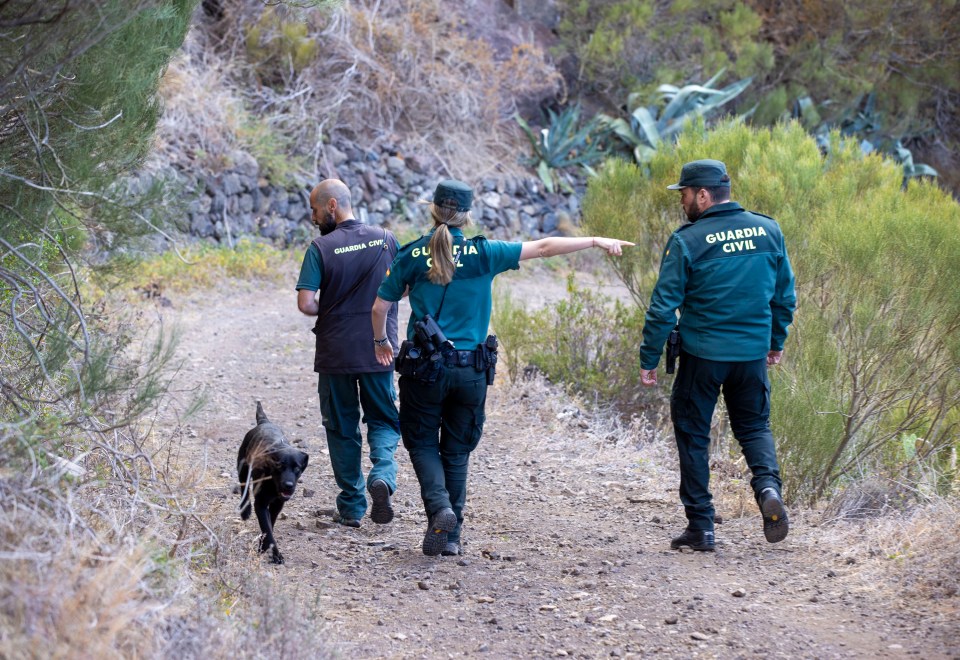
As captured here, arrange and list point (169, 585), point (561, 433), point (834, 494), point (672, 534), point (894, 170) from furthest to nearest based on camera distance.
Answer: point (894, 170) → point (561, 433) → point (834, 494) → point (672, 534) → point (169, 585)

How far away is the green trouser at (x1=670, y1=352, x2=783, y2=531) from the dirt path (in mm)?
325

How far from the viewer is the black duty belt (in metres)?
4.51

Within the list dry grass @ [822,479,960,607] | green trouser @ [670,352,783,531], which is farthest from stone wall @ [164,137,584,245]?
dry grass @ [822,479,960,607]

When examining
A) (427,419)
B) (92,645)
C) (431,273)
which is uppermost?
(431,273)

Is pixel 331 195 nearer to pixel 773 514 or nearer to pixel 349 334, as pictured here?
pixel 349 334

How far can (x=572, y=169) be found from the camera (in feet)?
59.8

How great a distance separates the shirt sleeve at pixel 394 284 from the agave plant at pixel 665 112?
1162cm

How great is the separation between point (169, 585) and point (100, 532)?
347 millimetres

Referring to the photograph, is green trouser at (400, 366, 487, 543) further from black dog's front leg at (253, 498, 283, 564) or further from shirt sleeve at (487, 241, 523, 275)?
black dog's front leg at (253, 498, 283, 564)

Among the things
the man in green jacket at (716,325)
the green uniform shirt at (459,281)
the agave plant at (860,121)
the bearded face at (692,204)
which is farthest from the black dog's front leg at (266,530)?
the agave plant at (860,121)

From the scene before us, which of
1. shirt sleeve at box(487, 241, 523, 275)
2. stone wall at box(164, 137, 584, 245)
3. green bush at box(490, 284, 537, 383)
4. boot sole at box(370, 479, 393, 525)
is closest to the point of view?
shirt sleeve at box(487, 241, 523, 275)

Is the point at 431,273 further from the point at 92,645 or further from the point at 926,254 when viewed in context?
the point at 926,254

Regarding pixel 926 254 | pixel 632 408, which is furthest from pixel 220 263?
pixel 926 254

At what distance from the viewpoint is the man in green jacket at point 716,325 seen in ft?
15.6
